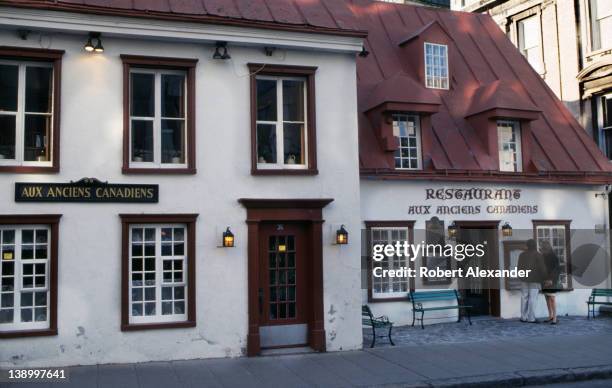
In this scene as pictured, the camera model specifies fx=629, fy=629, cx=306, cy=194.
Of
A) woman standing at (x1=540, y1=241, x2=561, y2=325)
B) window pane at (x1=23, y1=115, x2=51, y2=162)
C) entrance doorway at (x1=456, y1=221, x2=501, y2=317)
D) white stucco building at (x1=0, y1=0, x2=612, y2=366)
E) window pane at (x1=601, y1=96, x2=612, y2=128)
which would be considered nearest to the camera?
white stucco building at (x1=0, y1=0, x2=612, y2=366)

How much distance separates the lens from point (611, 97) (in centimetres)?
1948

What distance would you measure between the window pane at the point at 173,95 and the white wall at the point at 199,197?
39cm

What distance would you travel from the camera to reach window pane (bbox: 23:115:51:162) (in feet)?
34.8

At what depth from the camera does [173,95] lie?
1149 centimetres

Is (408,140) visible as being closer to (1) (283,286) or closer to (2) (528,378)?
(1) (283,286)

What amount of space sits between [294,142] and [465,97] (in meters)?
6.93

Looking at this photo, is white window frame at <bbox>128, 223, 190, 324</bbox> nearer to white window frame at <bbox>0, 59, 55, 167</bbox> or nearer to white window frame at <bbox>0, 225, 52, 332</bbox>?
white window frame at <bbox>0, 225, 52, 332</bbox>

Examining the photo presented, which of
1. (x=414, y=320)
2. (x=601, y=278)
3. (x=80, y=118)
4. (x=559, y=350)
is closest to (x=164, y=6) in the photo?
(x=80, y=118)

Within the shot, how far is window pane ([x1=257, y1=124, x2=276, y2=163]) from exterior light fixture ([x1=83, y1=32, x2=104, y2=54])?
310cm

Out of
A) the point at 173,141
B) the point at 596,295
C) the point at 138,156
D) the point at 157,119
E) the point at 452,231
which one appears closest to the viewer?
the point at 138,156

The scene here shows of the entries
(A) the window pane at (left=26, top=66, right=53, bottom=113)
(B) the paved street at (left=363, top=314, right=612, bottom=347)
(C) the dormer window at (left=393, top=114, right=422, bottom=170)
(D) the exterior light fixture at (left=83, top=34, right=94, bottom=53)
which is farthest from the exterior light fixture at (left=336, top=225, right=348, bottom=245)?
(A) the window pane at (left=26, top=66, right=53, bottom=113)

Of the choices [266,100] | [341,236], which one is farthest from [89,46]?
[341,236]

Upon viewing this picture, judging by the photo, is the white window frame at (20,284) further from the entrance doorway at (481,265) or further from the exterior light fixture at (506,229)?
the exterior light fixture at (506,229)

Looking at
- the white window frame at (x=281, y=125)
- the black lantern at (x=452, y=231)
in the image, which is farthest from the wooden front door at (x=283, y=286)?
the black lantern at (x=452, y=231)
